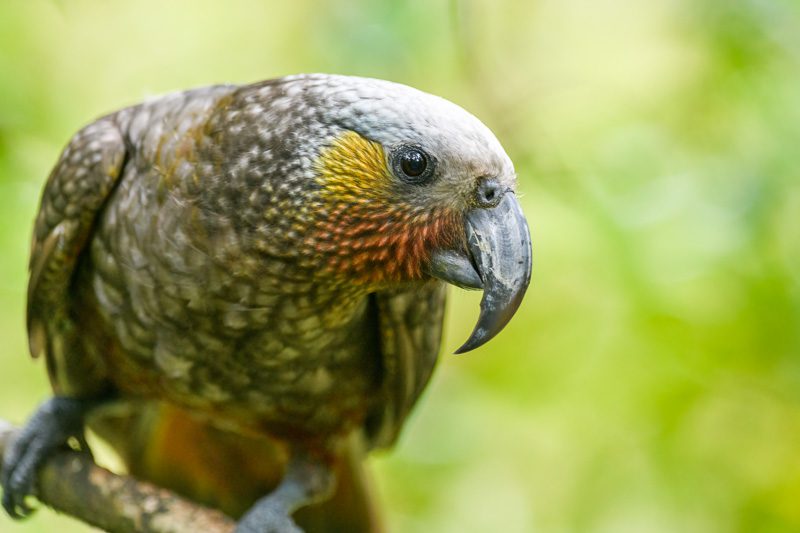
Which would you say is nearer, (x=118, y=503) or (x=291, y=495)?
(x=118, y=503)

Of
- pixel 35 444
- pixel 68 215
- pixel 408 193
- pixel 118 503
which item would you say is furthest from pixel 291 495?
pixel 408 193

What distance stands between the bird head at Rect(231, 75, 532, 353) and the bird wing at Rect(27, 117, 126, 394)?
0.66m

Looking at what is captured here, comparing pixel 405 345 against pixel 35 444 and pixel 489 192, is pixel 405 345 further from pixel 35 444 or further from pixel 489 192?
pixel 35 444

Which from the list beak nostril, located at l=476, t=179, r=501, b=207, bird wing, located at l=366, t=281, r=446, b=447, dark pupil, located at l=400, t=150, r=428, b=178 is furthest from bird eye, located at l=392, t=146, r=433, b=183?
bird wing, located at l=366, t=281, r=446, b=447

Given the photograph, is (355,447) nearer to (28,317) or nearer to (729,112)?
(28,317)

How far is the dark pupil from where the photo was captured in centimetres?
224

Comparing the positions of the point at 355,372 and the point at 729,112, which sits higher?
the point at 729,112

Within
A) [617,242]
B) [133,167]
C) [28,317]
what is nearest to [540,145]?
[617,242]

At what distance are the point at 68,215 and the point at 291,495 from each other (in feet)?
3.64

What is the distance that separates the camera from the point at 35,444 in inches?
120

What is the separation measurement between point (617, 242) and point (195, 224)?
1692mm

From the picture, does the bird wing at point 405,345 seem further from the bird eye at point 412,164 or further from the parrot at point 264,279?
the bird eye at point 412,164

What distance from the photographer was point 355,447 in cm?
338

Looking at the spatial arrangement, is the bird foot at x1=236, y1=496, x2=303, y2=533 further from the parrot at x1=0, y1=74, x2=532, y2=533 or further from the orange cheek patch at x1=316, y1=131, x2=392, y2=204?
the orange cheek patch at x1=316, y1=131, x2=392, y2=204
